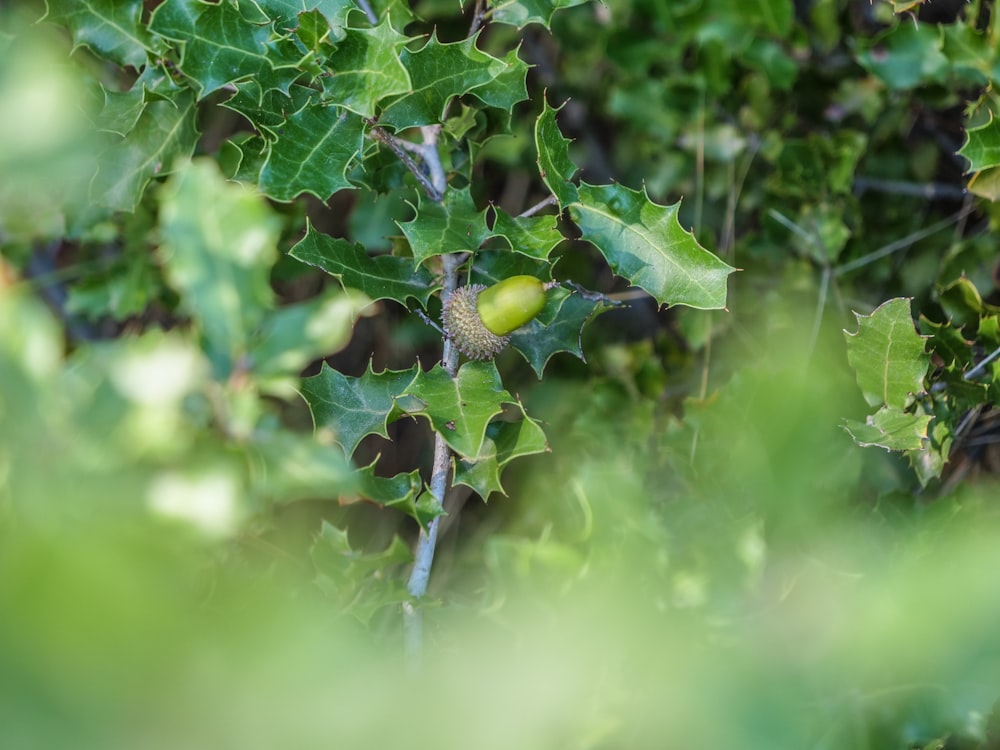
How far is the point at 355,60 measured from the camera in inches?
44.5

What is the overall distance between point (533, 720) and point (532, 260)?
873 millimetres

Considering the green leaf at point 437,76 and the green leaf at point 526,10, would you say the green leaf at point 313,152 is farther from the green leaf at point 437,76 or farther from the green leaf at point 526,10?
the green leaf at point 526,10

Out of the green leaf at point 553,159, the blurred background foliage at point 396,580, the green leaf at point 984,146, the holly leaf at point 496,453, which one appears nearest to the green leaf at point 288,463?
the blurred background foliage at point 396,580

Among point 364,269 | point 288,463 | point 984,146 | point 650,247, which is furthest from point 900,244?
point 288,463

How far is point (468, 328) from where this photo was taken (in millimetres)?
1265

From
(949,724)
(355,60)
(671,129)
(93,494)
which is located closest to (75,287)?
(355,60)

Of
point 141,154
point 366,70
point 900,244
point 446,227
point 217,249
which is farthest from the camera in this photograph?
point 900,244

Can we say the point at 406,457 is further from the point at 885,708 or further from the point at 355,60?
the point at 885,708

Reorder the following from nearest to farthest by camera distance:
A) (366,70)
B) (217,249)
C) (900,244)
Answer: (217,249) < (366,70) < (900,244)

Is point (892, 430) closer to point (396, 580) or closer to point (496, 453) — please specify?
point (496, 453)

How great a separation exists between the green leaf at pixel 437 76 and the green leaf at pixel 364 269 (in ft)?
0.62

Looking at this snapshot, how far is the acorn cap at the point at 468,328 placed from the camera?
1.26m

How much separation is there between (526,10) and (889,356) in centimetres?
76

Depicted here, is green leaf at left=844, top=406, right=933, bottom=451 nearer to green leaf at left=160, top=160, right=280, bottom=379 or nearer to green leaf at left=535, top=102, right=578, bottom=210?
green leaf at left=535, top=102, right=578, bottom=210
